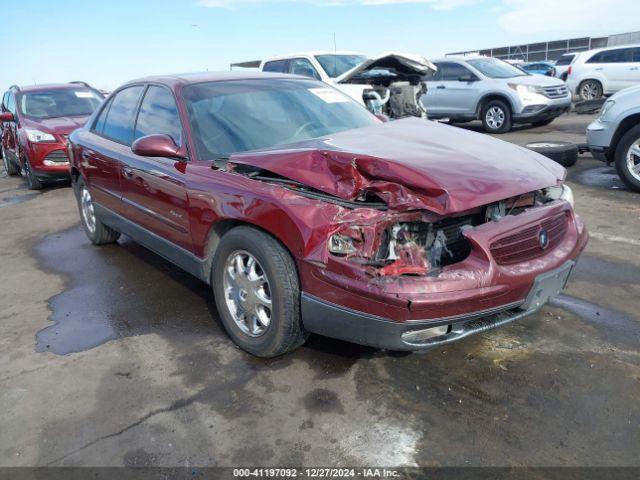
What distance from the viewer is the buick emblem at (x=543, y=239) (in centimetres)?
274

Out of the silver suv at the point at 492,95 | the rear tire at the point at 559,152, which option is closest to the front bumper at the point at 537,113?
the silver suv at the point at 492,95

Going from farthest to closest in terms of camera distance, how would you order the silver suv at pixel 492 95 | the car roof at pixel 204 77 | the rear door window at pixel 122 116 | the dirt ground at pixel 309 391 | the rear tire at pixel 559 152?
the silver suv at pixel 492 95 < the rear tire at pixel 559 152 < the rear door window at pixel 122 116 < the car roof at pixel 204 77 < the dirt ground at pixel 309 391

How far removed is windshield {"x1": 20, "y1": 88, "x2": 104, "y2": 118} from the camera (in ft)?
30.7

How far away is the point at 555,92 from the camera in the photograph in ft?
38.0

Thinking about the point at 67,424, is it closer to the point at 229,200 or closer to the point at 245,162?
the point at 229,200

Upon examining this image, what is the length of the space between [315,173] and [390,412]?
1273mm

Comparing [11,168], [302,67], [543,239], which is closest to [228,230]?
[543,239]

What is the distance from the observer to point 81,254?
5379 mm

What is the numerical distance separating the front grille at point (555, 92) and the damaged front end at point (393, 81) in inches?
147

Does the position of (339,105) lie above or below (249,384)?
above

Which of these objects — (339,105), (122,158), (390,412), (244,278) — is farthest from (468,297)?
(122,158)

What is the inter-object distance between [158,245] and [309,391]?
6.06ft

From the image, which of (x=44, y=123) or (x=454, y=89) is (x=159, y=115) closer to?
(x=44, y=123)

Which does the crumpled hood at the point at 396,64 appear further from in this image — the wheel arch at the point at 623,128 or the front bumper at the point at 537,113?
the front bumper at the point at 537,113
